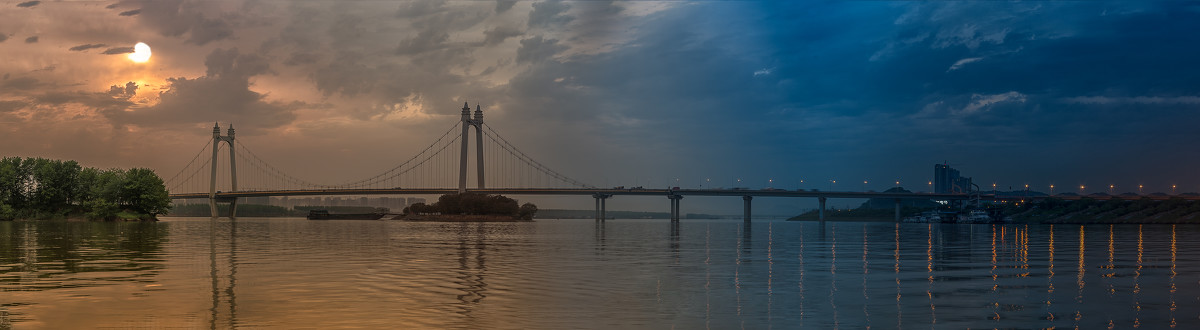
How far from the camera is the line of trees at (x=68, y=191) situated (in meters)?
137

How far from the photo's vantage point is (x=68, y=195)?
142m

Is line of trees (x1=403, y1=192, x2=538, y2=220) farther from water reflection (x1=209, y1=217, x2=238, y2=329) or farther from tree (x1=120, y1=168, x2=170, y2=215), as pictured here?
water reflection (x1=209, y1=217, x2=238, y2=329)

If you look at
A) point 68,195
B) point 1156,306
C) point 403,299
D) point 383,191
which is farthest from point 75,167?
point 1156,306

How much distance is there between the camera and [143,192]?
144 meters

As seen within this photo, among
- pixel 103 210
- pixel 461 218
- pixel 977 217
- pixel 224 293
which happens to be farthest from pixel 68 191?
pixel 977 217

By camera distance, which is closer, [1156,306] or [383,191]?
[1156,306]

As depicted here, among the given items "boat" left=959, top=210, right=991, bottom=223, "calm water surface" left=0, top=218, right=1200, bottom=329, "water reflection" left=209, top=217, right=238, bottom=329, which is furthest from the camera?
"boat" left=959, top=210, right=991, bottom=223

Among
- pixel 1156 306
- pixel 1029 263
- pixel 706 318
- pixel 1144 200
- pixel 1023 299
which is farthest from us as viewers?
pixel 1144 200

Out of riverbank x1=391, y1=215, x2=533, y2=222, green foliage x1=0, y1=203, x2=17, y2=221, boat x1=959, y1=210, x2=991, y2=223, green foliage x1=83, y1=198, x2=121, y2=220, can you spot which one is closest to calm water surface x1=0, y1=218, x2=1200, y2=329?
green foliage x1=0, y1=203, x2=17, y2=221

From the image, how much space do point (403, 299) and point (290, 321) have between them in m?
4.51

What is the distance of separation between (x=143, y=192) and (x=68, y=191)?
10.8 metres

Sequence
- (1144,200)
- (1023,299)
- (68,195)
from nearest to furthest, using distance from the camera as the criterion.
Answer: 1. (1023,299)
2. (68,195)
3. (1144,200)

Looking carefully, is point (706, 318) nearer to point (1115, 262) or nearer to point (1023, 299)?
point (1023, 299)

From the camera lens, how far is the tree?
142375 mm
